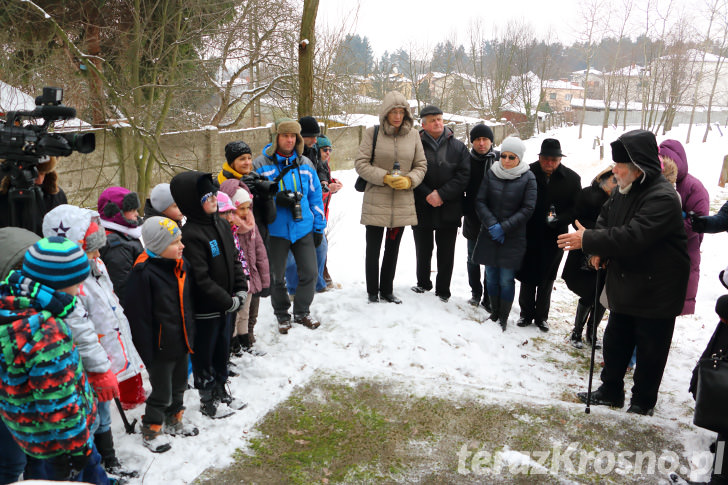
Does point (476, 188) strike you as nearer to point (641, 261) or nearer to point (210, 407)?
point (641, 261)

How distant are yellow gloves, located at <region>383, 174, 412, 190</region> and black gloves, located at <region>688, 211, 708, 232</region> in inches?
99.0

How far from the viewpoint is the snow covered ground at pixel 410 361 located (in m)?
3.46

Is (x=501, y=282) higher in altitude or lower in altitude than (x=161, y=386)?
higher

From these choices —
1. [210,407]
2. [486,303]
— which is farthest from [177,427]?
[486,303]

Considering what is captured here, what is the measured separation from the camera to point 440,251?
589 cm

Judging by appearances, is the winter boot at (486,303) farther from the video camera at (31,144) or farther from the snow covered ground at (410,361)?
the video camera at (31,144)

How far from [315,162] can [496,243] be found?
2174 millimetres

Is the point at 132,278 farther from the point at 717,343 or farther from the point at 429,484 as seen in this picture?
the point at 717,343

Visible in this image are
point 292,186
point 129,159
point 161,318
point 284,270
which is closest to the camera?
point 161,318

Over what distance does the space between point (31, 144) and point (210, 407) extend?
6.93ft

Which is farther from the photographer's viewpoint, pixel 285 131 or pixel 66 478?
pixel 285 131

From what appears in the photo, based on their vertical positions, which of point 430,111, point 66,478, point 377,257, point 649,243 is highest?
point 430,111

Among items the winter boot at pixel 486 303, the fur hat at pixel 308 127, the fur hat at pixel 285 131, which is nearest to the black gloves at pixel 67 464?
the fur hat at pixel 285 131

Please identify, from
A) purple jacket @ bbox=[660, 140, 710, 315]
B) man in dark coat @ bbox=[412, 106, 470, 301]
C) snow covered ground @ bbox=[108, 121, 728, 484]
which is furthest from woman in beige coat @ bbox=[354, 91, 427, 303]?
purple jacket @ bbox=[660, 140, 710, 315]
